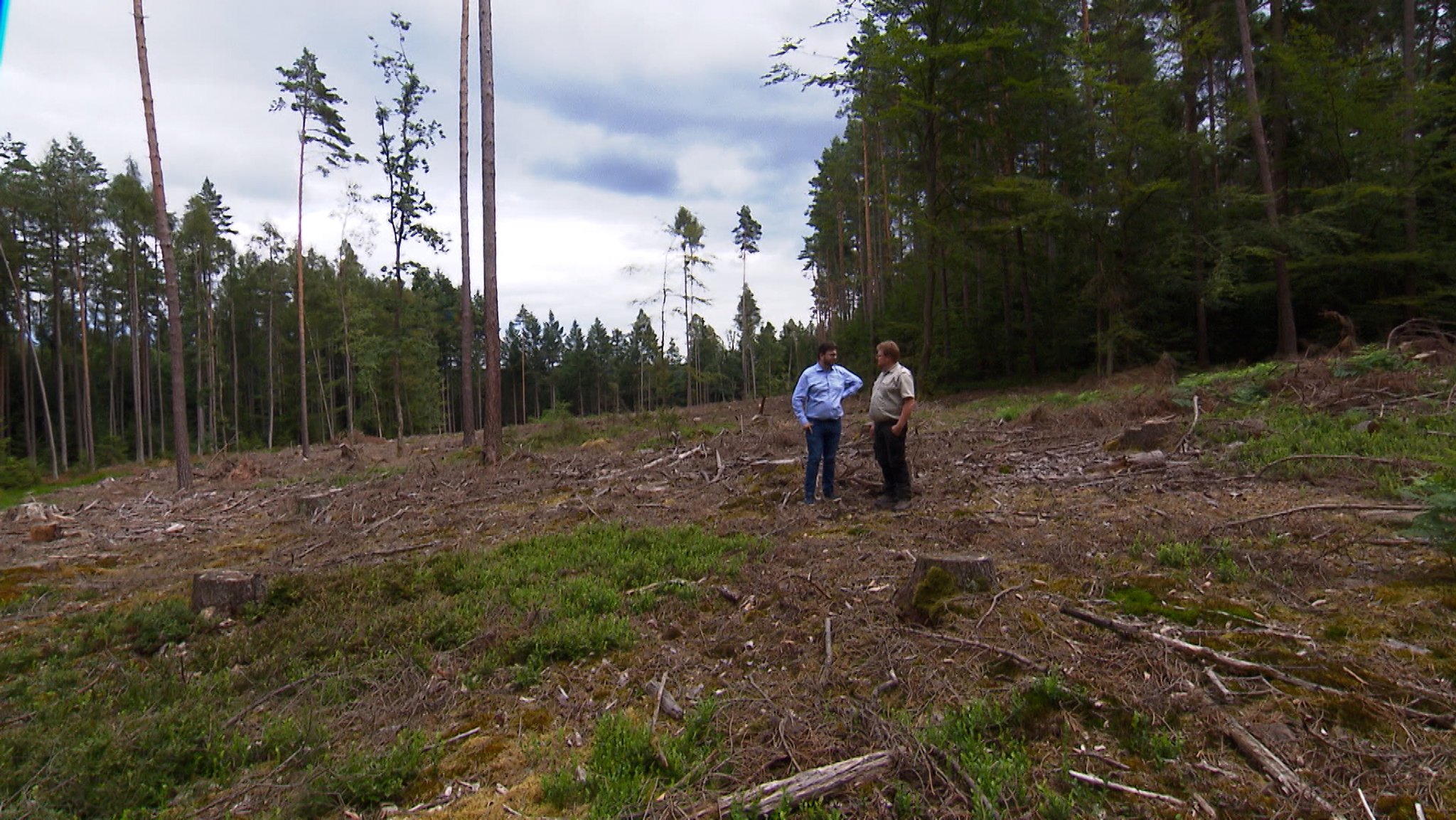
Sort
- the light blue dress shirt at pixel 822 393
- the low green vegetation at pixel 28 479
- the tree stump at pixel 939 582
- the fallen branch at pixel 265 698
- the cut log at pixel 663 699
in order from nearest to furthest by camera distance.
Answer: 1. the cut log at pixel 663 699
2. the fallen branch at pixel 265 698
3. the tree stump at pixel 939 582
4. the light blue dress shirt at pixel 822 393
5. the low green vegetation at pixel 28 479

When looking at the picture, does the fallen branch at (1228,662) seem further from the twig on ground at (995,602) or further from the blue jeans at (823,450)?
the blue jeans at (823,450)

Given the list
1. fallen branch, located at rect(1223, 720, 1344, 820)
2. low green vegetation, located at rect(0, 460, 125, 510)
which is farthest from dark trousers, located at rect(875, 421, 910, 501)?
low green vegetation, located at rect(0, 460, 125, 510)

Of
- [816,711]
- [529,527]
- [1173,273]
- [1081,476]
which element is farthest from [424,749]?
[1173,273]

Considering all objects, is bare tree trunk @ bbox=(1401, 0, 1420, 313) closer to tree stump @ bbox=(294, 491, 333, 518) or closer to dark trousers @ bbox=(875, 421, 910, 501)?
dark trousers @ bbox=(875, 421, 910, 501)

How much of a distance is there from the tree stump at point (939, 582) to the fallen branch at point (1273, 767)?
1.60 m

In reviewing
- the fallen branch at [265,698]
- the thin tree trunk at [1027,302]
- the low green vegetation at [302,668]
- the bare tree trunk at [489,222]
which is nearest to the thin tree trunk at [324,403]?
the bare tree trunk at [489,222]

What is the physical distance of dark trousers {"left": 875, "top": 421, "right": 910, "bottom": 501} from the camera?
7.28 metres

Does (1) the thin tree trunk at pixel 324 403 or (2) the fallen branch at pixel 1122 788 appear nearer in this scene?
(2) the fallen branch at pixel 1122 788

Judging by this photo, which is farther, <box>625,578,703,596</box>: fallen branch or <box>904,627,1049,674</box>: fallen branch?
<box>625,578,703,596</box>: fallen branch

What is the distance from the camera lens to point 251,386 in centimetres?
5384

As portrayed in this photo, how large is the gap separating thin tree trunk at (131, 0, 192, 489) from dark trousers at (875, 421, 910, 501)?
49.4 ft

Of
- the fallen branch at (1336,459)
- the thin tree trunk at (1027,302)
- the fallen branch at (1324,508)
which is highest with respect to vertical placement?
the thin tree trunk at (1027,302)

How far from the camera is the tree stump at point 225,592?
17.9ft

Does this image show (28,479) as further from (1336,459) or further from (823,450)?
(1336,459)
